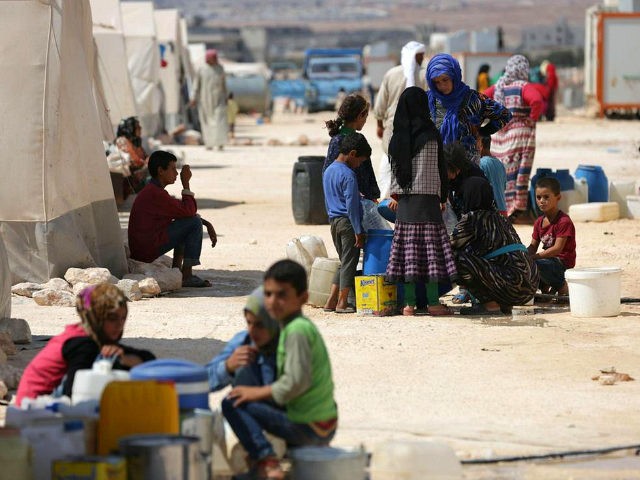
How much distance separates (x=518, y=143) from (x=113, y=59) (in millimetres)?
11670

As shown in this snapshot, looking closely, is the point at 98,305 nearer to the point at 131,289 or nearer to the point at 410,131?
the point at 410,131

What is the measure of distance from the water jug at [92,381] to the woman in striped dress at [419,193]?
3749 mm

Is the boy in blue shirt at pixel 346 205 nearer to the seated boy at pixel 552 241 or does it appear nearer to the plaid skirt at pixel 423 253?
the plaid skirt at pixel 423 253

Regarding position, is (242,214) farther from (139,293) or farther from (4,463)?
(4,463)

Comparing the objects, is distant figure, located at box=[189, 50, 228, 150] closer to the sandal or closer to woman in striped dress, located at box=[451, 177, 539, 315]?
the sandal

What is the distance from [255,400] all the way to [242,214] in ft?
33.1

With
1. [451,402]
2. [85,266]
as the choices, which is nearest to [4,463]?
[451,402]

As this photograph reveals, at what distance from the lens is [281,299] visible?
504 centimetres

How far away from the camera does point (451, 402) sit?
256 inches

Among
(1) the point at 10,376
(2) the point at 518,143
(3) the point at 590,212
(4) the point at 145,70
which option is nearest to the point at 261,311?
(1) the point at 10,376

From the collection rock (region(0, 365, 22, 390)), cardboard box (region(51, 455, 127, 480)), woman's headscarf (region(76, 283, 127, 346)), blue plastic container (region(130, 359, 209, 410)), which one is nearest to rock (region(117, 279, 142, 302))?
rock (region(0, 365, 22, 390))

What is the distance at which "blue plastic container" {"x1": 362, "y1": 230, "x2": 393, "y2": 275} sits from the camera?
8930mm

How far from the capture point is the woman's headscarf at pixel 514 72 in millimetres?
12930

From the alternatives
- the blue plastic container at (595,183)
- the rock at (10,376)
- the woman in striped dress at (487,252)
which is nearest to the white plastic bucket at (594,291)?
the woman in striped dress at (487,252)
